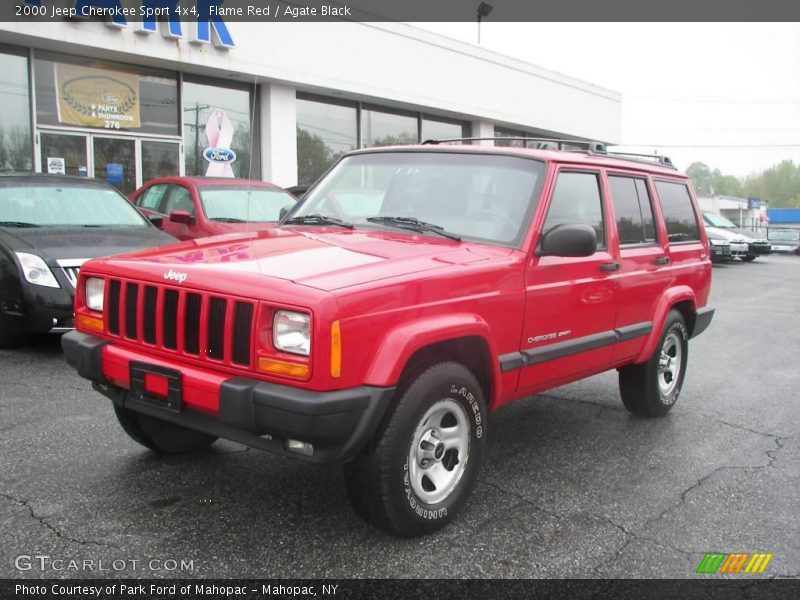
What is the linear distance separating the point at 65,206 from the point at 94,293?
14.2 feet

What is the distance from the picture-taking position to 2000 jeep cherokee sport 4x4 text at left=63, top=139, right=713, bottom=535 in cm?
296

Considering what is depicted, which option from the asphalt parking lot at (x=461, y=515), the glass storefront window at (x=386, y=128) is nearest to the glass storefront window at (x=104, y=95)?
the glass storefront window at (x=386, y=128)

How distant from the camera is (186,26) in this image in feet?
46.3

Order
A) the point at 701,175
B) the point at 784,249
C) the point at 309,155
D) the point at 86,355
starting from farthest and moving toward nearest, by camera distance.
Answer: the point at 701,175 → the point at 784,249 → the point at 309,155 → the point at 86,355

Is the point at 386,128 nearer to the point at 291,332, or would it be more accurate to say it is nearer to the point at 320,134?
the point at 320,134

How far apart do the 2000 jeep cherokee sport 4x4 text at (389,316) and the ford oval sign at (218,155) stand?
38.4 feet

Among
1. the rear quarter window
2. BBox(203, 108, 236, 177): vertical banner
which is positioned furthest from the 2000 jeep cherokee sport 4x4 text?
BBox(203, 108, 236, 177): vertical banner

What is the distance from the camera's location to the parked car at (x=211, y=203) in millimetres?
8977

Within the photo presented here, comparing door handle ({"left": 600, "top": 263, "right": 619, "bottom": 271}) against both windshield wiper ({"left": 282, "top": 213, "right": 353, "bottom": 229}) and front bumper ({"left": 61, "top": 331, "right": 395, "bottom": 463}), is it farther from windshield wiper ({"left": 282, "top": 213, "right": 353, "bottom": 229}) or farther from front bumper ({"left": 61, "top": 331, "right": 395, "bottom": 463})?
front bumper ({"left": 61, "top": 331, "right": 395, "bottom": 463})

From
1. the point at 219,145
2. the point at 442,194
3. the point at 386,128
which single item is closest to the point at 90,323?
the point at 442,194

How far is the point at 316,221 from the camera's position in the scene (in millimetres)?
4461

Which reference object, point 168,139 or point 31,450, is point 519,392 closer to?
point 31,450

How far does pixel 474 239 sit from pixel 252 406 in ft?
5.41

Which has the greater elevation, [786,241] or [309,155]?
[309,155]
